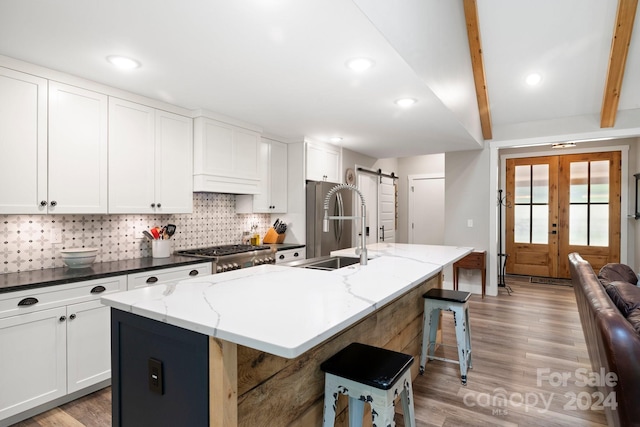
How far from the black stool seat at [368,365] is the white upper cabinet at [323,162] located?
3206mm

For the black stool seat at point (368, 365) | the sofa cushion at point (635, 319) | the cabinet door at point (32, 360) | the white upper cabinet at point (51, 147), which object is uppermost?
the white upper cabinet at point (51, 147)

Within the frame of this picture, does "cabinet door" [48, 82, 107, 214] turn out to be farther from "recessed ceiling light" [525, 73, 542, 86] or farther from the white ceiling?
"recessed ceiling light" [525, 73, 542, 86]

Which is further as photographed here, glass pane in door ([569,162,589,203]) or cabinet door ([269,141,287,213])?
glass pane in door ([569,162,589,203])

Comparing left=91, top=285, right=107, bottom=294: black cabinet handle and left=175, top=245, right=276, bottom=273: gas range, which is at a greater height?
left=175, top=245, right=276, bottom=273: gas range

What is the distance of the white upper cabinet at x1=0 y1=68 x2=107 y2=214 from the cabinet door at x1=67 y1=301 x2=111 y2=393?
2.37ft

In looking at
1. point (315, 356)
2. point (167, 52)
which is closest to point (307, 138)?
point (167, 52)

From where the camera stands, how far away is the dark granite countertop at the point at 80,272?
7.16ft

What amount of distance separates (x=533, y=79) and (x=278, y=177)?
3299 mm

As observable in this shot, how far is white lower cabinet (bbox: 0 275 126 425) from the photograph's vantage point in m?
2.11

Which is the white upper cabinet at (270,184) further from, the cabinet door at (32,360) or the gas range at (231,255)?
the cabinet door at (32,360)

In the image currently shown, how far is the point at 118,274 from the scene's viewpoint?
260 centimetres

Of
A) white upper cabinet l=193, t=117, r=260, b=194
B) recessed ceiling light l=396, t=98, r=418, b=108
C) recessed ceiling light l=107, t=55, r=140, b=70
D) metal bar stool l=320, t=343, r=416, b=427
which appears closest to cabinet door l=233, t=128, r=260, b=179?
white upper cabinet l=193, t=117, r=260, b=194

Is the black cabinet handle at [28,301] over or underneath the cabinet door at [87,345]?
over

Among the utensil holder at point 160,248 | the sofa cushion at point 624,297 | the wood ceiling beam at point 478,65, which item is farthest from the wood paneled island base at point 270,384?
the wood ceiling beam at point 478,65
